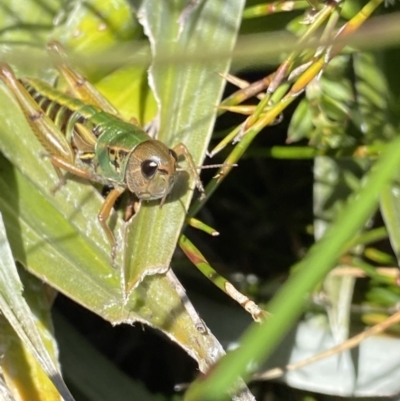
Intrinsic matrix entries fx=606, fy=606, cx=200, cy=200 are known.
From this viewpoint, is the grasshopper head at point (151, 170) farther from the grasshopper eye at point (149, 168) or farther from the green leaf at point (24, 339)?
the green leaf at point (24, 339)

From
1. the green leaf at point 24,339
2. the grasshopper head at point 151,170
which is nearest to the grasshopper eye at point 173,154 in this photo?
the grasshopper head at point 151,170

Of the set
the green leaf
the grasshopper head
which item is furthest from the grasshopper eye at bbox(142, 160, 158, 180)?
the green leaf

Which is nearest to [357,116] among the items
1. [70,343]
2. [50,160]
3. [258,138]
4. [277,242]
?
[258,138]

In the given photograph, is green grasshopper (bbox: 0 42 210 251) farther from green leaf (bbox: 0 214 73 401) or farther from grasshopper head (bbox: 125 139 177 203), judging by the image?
green leaf (bbox: 0 214 73 401)

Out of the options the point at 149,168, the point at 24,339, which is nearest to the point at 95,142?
the point at 149,168

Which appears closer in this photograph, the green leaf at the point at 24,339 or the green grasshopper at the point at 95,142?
the green leaf at the point at 24,339

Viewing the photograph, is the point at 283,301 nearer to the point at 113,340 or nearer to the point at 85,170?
the point at 85,170

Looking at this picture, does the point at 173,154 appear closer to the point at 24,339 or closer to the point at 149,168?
the point at 149,168
